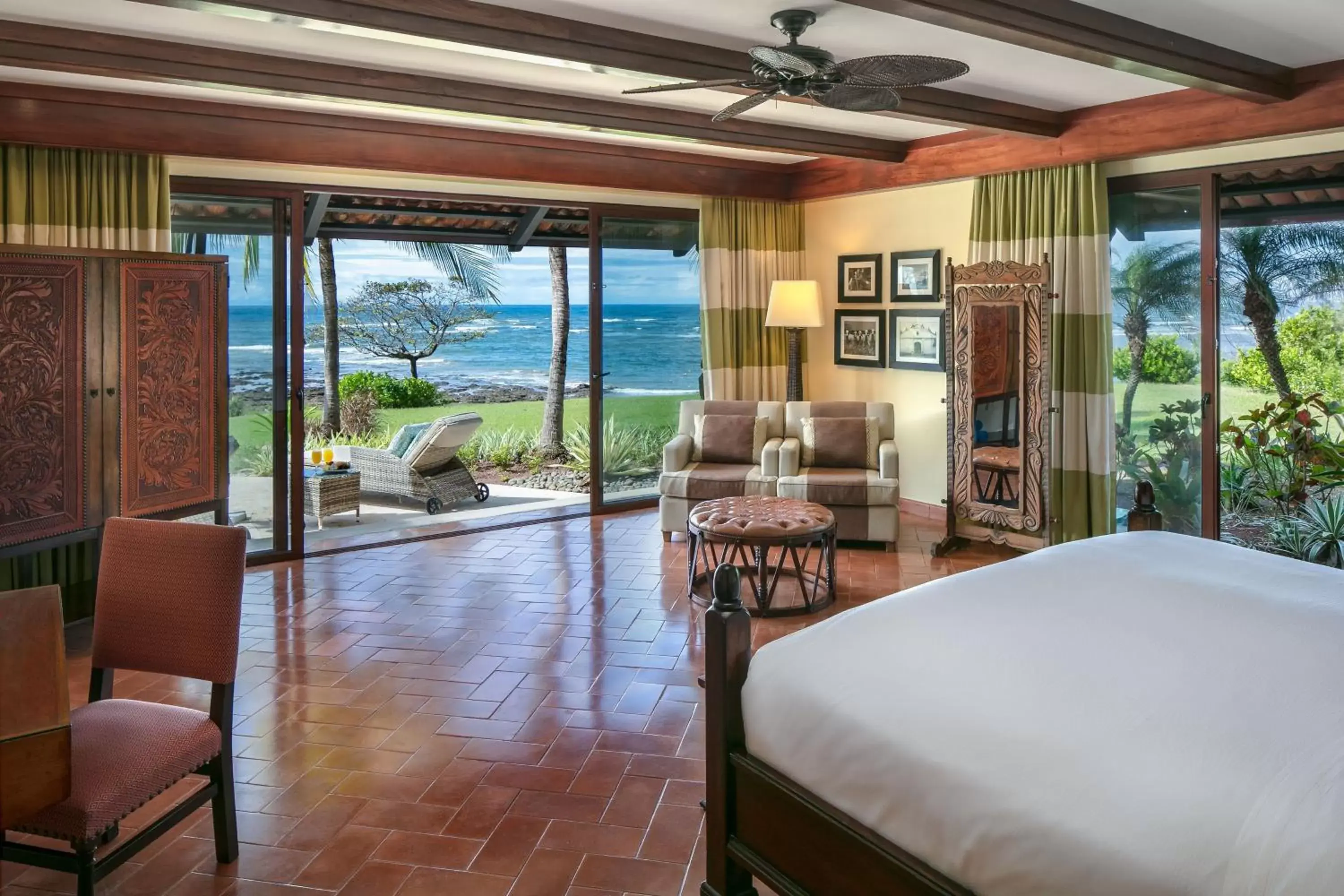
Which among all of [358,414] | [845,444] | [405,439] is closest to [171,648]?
[845,444]

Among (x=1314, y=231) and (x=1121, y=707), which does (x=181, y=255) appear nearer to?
(x=1121, y=707)

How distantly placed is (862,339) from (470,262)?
567 centimetres

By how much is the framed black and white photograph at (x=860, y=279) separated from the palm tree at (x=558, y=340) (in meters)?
3.09

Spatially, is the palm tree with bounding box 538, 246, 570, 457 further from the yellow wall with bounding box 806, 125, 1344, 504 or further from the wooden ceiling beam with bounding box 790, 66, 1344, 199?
the wooden ceiling beam with bounding box 790, 66, 1344, 199

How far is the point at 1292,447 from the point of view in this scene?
498cm

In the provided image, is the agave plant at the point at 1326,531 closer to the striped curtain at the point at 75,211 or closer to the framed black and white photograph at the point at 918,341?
the framed black and white photograph at the point at 918,341

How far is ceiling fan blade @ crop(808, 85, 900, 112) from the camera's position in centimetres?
367

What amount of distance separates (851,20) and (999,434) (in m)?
2.82

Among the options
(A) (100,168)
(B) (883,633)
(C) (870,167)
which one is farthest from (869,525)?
(A) (100,168)

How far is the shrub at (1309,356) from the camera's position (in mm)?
4852

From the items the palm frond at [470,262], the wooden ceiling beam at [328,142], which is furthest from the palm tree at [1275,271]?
the palm frond at [470,262]

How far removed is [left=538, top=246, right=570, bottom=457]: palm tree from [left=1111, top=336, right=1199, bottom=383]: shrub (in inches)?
210

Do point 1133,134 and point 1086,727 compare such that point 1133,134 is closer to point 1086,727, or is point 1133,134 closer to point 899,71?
point 899,71

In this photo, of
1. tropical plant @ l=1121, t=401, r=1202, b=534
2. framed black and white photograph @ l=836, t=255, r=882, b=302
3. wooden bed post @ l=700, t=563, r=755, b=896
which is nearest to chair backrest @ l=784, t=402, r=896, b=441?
framed black and white photograph @ l=836, t=255, r=882, b=302
